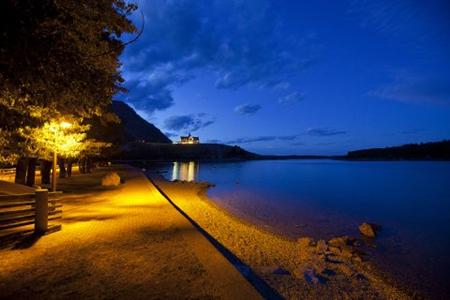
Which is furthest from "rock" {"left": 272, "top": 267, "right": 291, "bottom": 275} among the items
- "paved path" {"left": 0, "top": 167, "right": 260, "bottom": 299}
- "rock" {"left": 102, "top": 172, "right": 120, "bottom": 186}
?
"rock" {"left": 102, "top": 172, "right": 120, "bottom": 186}

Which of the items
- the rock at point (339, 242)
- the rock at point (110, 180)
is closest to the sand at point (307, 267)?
the rock at point (339, 242)

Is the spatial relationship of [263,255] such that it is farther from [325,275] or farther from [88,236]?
[88,236]

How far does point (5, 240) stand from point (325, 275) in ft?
30.7

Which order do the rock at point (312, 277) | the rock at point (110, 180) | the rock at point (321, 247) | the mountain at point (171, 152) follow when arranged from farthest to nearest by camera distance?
the mountain at point (171, 152)
the rock at point (110, 180)
the rock at point (321, 247)
the rock at point (312, 277)

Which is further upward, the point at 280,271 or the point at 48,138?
the point at 48,138

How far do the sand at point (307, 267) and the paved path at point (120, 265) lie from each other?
2.04 meters

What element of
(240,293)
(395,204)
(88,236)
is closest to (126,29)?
(88,236)

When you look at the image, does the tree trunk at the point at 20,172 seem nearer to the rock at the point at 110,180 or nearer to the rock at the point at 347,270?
the rock at the point at 110,180

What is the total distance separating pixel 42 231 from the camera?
8.30m

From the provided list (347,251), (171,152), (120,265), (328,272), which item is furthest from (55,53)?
(171,152)

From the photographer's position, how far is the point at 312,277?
7793mm

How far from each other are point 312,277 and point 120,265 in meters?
5.32

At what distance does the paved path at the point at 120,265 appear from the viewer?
4906 mm

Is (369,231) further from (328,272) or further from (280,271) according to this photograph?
(280,271)
